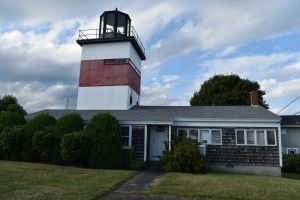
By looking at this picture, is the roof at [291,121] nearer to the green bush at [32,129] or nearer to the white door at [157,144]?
the white door at [157,144]

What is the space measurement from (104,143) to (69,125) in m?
2.96

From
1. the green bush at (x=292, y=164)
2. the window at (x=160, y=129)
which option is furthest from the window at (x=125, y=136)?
the green bush at (x=292, y=164)

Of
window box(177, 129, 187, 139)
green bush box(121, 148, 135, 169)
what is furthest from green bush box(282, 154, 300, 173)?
green bush box(121, 148, 135, 169)

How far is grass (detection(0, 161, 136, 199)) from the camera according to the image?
926 cm

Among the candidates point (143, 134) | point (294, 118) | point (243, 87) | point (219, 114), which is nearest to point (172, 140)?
point (143, 134)

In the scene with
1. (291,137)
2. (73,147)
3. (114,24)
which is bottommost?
(73,147)

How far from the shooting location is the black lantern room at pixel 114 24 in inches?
995

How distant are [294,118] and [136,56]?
1695 cm

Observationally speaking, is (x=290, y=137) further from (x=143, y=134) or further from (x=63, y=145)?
(x=63, y=145)

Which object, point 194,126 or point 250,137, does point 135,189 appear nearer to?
point 194,126

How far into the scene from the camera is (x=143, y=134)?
61.8 feet

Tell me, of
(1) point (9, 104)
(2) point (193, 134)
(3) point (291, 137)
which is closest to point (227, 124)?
(2) point (193, 134)

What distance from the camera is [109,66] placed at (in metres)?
25.0

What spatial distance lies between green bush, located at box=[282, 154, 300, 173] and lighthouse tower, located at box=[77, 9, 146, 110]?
499 inches
